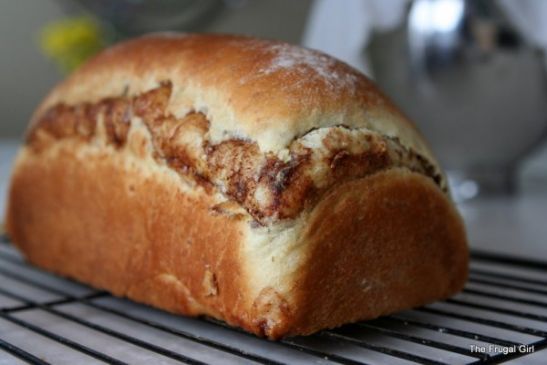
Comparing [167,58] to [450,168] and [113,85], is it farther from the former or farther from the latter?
[450,168]

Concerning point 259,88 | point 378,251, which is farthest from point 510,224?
point 259,88

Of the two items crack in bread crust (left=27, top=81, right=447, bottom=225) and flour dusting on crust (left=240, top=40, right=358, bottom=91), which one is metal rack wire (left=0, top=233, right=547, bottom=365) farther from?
flour dusting on crust (left=240, top=40, right=358, bottom=91)

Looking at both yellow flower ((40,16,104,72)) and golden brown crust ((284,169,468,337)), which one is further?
yellow flower ((40,16,104,72))

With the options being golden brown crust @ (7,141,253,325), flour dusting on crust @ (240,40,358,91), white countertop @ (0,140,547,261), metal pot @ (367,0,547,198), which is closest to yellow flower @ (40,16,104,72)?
white countertop @ (0,140,547,261)

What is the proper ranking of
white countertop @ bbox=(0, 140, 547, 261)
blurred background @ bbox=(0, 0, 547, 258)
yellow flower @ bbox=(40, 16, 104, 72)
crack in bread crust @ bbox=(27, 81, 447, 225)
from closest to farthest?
1. crack in bread crust @ bbox=(27, 81, 447, 225)
2. white countertop @ bbox=(0, 140, 547, 261)
3. blurred background @ bbox=(0, 0, 547, 258)
4. yellow flower @ bbox=(40, 16, 104, 72)

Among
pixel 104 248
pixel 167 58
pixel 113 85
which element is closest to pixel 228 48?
pixel 167 58

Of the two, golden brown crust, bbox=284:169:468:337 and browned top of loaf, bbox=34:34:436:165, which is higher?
browned top of loaf, bbox=34:34:436:165

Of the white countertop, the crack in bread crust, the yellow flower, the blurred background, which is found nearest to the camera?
the crack in bread crust
